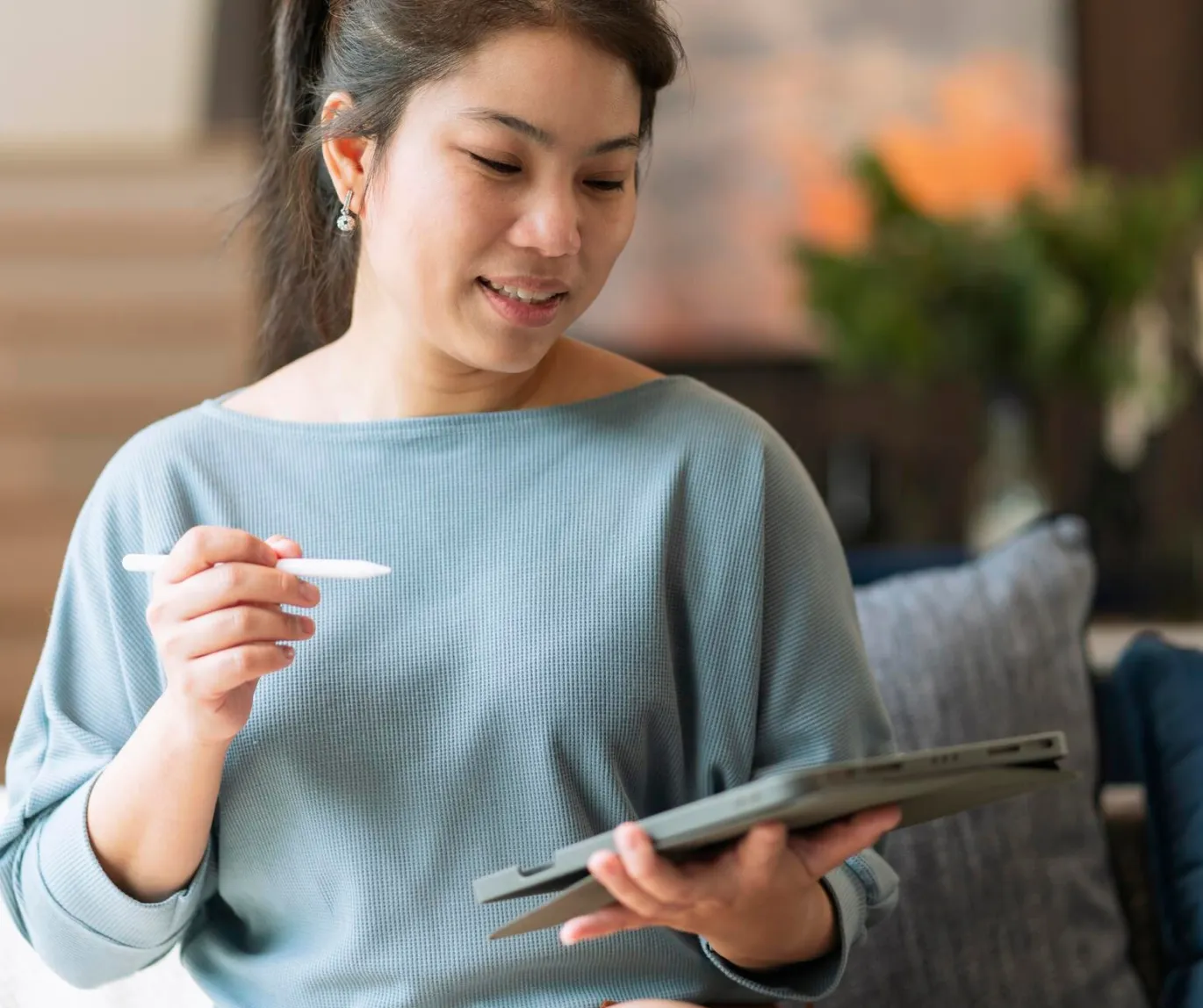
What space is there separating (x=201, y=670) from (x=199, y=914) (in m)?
0.29

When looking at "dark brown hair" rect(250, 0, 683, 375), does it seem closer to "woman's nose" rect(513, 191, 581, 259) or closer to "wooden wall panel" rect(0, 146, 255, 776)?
"woman's nose" rect(513, 191, 581, 259)

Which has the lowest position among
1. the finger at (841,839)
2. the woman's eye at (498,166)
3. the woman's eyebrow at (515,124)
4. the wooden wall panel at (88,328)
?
the wooden wall panel at (88,328)

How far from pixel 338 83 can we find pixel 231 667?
16.5 inches

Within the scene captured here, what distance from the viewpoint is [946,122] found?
3.29m

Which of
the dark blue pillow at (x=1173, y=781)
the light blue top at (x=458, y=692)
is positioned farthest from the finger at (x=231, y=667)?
the dark blue pillow at (x=1173, y=781)

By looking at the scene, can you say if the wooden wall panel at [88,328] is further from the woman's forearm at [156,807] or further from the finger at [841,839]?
the finger at [841,839]

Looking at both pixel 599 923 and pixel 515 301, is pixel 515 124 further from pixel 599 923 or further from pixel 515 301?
pixel 599 923

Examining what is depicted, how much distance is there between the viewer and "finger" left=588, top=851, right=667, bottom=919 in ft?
2.73

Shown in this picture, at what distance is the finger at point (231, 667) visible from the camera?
93 cm

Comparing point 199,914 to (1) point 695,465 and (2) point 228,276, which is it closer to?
(1) point 695,465

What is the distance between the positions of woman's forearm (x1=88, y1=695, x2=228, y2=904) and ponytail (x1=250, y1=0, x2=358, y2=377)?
38 cm

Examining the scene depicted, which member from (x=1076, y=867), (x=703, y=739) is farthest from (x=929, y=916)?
(x=703, y=739)

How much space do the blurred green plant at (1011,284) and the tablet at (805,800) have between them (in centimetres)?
190

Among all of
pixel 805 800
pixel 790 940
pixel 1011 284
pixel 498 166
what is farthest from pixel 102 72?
pixel 805 800
